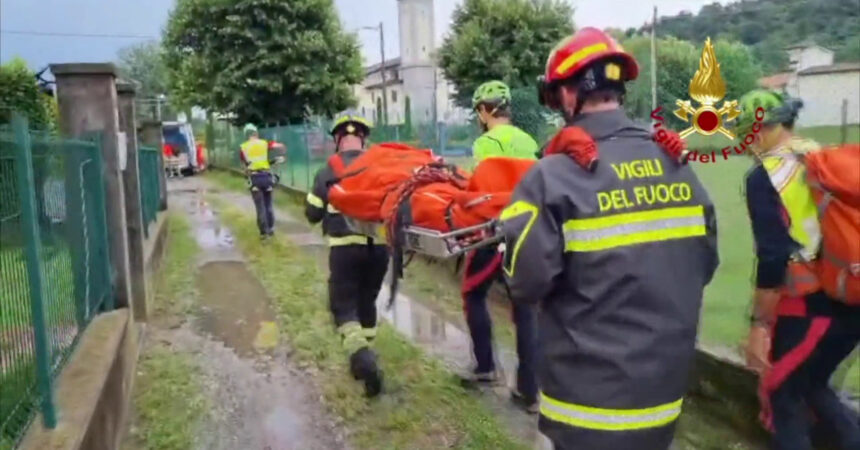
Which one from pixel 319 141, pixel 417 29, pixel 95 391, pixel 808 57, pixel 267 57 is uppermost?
pixel 417 29

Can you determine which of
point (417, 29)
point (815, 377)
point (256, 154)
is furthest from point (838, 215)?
point (417, 29)

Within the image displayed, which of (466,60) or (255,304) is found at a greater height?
(466,60)

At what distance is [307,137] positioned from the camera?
19156 mm

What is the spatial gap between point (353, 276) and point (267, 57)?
23.5m

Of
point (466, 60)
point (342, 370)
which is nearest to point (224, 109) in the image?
point (466, 60)

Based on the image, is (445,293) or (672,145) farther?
(445,293)

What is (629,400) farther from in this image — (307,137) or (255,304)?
(307,137)

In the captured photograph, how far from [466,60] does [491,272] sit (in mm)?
25396

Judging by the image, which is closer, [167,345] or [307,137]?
[167,345]

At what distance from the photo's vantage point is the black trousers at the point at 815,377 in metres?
3.51

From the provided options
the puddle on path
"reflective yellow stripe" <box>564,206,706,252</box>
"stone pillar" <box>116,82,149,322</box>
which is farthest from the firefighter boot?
"reflective yellow stripe" <box>564,206,706,252</box>

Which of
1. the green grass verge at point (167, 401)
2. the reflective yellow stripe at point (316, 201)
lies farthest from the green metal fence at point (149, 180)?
the reflective yellow stripe at point (316, 201)

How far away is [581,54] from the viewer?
2670 millimetres

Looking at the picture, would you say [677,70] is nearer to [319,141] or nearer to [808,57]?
[808,57]
